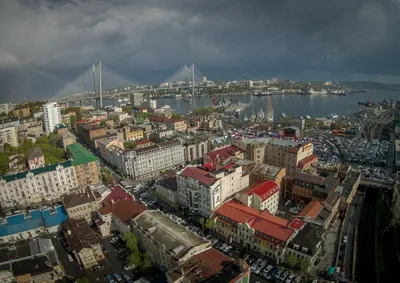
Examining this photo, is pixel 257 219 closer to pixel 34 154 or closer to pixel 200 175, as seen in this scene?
pixel 200 175

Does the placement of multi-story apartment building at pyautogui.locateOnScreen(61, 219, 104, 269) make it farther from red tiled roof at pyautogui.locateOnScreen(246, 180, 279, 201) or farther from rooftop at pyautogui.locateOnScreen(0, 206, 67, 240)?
red tiled roof at pyautogui.locateOnScreen(246, 180, 279, 201)


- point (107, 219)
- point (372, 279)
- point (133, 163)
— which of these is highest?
point (133, 163)

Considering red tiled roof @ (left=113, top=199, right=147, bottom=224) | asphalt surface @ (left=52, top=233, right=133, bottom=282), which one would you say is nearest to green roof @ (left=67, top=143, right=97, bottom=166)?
red tiled roof @ (left=113, top=199, right=147, bottom=224)

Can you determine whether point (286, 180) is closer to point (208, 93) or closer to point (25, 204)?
point (25, 204)

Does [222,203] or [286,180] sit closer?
[222,203]

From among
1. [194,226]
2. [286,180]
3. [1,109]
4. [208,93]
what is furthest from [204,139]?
[208,93]

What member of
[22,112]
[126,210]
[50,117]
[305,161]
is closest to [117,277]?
[126,210]
